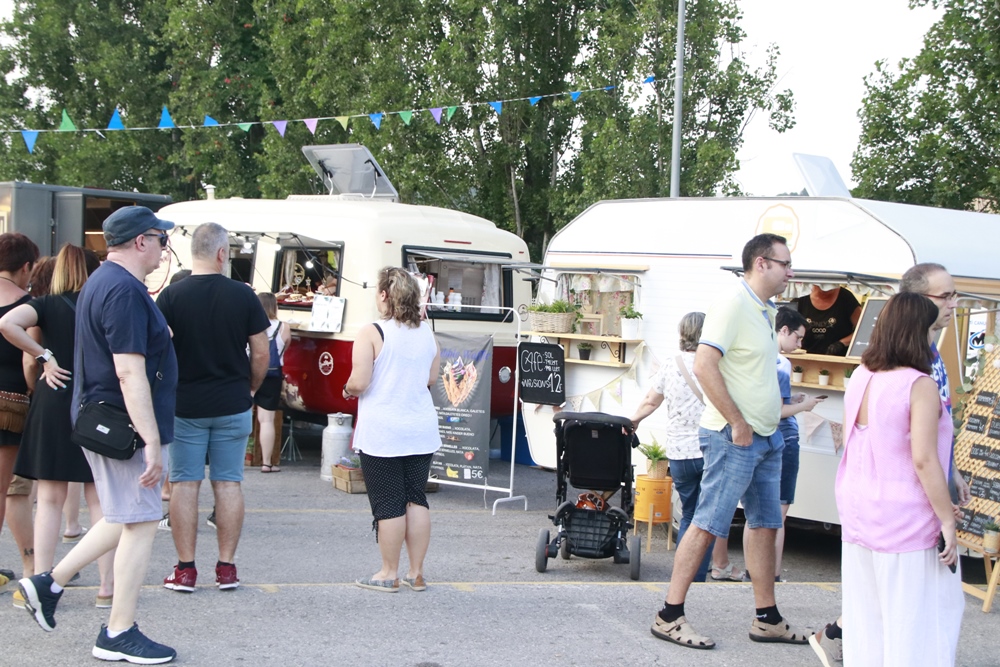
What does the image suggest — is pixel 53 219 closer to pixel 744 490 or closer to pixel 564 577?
pixel 564 577

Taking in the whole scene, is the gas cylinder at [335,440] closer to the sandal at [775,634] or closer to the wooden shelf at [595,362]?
the wooden shelf at [595,362]

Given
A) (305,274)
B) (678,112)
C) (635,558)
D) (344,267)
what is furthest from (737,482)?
(678,112)

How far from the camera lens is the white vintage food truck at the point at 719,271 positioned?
7812mm

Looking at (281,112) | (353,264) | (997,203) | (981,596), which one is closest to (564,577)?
(981,596)

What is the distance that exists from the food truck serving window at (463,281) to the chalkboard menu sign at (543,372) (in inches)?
82.8

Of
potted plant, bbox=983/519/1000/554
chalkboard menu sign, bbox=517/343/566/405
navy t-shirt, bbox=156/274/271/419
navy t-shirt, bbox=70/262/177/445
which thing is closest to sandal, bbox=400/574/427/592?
navy t-shirt, bbox=156/274/271/419

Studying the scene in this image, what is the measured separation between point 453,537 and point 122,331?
4893 millimetres

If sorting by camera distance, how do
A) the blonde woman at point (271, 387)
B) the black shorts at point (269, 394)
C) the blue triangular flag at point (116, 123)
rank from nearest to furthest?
1. the blonde woman at point (271, 387)
2. the black shorts at point (269, 394)
3. the blue triangular flag at point (116, 123)

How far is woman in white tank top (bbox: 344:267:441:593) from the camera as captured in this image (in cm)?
581

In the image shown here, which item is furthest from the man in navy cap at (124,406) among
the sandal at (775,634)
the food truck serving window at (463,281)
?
the food truck serving window at (463,281)

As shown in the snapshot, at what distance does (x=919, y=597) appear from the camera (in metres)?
4.04

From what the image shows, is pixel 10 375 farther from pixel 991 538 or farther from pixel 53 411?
pixel 991 538

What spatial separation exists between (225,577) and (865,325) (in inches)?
186

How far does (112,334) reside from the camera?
170 inches
